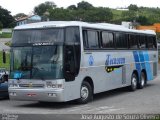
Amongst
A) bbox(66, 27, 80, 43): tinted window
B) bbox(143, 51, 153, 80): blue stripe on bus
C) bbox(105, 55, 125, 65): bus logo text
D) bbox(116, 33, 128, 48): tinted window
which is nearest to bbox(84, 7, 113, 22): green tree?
bbox(143, 51, 153, 80): blue stripe on bus

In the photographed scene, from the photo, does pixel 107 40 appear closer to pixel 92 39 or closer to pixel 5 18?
pixel 92 39

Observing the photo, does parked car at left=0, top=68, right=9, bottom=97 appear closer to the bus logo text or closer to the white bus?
the white bus

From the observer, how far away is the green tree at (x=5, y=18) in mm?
124988

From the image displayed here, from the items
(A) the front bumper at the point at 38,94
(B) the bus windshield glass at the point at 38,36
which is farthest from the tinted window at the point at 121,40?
(A) the front bumper at the point at 38,94

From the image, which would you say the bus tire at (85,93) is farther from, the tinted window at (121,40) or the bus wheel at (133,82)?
the bus wheel at (133,82)

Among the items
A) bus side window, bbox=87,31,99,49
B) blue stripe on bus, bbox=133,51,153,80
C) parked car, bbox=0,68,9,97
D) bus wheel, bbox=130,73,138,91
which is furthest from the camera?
blue stripe on bus, bbox=133,51,153,80

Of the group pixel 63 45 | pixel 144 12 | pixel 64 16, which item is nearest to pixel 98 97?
pixel 63 45

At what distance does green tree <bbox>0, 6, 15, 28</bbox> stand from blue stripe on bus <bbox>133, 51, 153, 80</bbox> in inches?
4050

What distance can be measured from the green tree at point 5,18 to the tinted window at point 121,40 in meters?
105

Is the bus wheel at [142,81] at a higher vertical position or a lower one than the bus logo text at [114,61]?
lower

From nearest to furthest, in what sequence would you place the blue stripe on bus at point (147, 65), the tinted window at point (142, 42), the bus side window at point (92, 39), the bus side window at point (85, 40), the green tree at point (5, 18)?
the bus side window at point (85, 40), the bus side window at point (92, 39), the tinted window at point (142, 42), the blue stripe on bus at point (147, 65), the green tree at point (5, 18)

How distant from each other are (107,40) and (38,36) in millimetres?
3827

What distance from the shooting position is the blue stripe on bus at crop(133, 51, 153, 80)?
21825mm

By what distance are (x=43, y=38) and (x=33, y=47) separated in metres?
0.47
